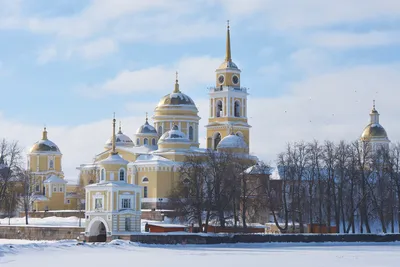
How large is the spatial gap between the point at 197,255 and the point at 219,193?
1992cm

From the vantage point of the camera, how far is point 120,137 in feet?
328

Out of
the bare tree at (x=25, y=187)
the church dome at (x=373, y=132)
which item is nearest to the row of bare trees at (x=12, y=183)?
the bare tree at (x=25, y=187)

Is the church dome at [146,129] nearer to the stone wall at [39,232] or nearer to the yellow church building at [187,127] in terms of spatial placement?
the yellow church building at [187,127]

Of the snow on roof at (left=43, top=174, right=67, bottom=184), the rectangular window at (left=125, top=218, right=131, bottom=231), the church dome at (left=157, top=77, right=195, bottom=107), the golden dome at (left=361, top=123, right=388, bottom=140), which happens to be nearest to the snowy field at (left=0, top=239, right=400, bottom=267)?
the rectangular window at (left=125, top=218, right=131, bottom=231)

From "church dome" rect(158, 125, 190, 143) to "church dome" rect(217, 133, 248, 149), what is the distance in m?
3.48

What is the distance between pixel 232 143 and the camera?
88938 millimetres

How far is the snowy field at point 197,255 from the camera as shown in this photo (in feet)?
137

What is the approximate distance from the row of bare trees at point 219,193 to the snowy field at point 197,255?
358 inches

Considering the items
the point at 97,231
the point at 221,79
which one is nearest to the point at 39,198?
the point at 221,79

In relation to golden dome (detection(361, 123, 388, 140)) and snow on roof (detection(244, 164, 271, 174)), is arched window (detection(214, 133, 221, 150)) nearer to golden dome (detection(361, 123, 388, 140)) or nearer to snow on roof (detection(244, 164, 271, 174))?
golden dome (detection(361, 123, 388, 140))

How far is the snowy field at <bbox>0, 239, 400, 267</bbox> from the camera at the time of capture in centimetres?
4162

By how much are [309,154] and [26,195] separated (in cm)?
2693

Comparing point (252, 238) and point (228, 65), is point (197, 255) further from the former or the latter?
point (228, 65)

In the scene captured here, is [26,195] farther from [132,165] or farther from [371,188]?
[371,188]
